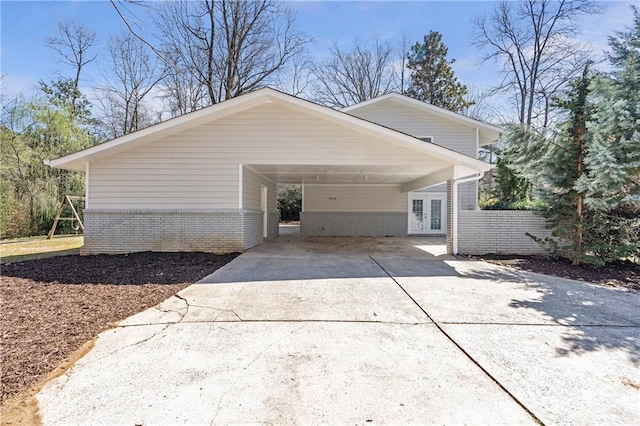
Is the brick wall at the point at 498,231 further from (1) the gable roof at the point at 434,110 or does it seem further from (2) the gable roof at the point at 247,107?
(1) the gable roof at the point at 434,110

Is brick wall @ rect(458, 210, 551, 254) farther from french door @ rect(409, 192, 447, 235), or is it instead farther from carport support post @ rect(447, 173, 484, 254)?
french door @ rect(409, 192, 447, 235)

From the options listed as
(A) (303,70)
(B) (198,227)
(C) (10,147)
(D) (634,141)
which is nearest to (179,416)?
(B) (198,227)

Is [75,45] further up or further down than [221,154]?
further up

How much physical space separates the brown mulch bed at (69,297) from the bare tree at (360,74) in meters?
20.0

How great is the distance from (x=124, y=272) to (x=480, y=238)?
9.01m

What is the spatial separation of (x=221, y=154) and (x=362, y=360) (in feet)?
24.3

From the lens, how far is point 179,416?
220 cm

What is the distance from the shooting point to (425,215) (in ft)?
49.6

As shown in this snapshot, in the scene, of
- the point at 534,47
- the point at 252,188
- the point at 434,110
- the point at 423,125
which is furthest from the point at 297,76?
the point at 534,47

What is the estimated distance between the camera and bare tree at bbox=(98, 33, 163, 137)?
68.0ft

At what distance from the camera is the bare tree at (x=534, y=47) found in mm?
18156

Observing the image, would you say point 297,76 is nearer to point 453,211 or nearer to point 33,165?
point 33,165

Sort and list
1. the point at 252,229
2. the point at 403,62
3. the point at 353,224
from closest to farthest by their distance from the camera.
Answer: the point at 252,229 → the point at 353,224 → the point at 403,62

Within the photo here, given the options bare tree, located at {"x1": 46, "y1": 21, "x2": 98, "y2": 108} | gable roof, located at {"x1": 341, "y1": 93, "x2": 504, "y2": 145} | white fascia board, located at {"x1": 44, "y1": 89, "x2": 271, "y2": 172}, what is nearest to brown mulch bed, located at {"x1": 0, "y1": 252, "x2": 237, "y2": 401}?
white fascia board, located at {"x1": 44, "y1": 89, "x2": 271, "y2": 172}
